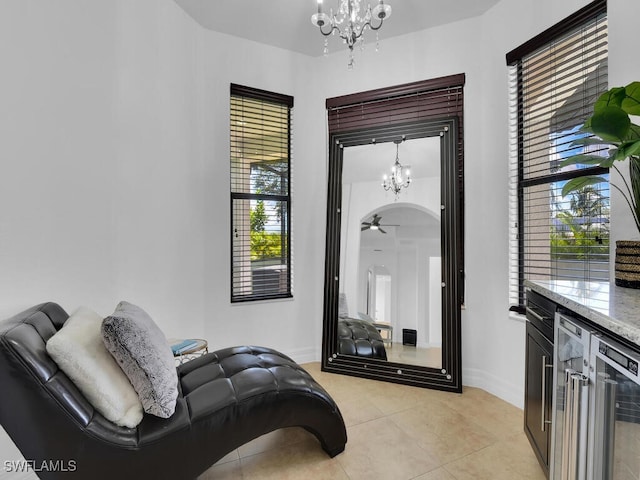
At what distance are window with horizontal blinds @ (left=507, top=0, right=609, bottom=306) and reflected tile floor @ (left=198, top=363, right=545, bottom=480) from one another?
901 millimetres

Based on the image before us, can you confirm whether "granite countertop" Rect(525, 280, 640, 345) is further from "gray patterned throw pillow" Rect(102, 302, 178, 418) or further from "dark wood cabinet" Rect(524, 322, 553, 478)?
"gray patterned throw pillow" Rect(102, 302, 178, 418)

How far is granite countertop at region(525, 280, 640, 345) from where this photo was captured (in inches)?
37.2

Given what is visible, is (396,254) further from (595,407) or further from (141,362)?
(141,362)

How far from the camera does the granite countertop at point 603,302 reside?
3.10 ft

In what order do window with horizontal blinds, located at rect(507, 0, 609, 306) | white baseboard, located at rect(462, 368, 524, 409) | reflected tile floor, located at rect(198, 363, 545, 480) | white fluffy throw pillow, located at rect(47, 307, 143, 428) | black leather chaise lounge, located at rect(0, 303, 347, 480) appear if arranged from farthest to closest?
white baseboard, located at rect(462, 368, 524, 409) → window with horizontal blinds, located at rect(507, 0, 609, 306) → reflected tile floor, located at rect(198, 363, 545, 480) → white fluffy throw pillow, located at rect(47, 307, 143, 428) → black leather chaise lounge, located at rect(0, 303, 347, 480)

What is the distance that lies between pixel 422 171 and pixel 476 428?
188 cm

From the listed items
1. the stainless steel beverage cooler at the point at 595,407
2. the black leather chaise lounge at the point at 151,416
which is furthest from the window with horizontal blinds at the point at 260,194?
the stainless steel beverage cooler at the point at 595,407

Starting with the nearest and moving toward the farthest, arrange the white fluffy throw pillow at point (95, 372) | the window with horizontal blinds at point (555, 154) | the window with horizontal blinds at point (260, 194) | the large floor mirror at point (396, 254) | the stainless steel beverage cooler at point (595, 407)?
the stainless steel beverage cooler at point (595, 407), the white fluffy throw pillow at point (95, 372), the window with horizontal blinds at point (555, 154), the large floor mirror at point (396, 254), the window with horizontal blinds at point (260, 194)

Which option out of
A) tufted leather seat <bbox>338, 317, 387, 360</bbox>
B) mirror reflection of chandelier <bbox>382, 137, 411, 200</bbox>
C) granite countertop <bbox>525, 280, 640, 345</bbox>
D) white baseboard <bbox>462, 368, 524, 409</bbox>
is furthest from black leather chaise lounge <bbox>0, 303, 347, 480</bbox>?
mirror reflection of chandelier <bbox>382, 137, 411, 200</bbox>

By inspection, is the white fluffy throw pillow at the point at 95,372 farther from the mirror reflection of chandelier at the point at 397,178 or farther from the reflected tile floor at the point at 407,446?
the mirror reflection of chandelier at the point at 397,178

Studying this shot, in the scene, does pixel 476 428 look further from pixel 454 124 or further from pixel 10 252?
pixel 10 252

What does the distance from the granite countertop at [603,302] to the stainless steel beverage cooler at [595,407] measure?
0.06m

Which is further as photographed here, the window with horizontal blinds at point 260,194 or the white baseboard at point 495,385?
the window with horizontal blinds at point 260,194

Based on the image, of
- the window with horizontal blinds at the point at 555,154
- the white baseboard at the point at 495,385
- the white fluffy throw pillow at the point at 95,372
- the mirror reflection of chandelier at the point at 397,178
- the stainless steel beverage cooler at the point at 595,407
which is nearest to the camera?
the stainless steel beverage cooler at the point at 595,407
